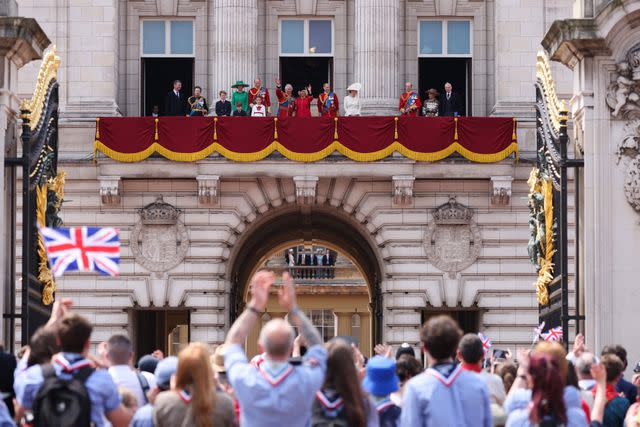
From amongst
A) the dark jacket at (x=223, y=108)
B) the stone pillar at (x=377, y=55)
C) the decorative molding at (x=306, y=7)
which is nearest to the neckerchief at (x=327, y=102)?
the stone pillar at (x=377, y=55)

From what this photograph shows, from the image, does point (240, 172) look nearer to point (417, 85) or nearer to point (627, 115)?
point (417, 85)

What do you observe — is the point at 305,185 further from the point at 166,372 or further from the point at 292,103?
the point at 166,372

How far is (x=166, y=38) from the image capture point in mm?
44500

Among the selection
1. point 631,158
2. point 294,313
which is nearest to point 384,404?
point 294,313

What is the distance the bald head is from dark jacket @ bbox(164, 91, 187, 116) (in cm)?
3104

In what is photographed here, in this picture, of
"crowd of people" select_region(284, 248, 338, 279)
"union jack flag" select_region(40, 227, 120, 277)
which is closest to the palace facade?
"union jack flag" select_region(40, 227, 120, 277)

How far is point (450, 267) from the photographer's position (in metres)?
41.9

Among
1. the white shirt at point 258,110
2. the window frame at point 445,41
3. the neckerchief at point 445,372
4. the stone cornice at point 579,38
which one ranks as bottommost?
the neckerchief at point 445,372

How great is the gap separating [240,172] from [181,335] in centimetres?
2734

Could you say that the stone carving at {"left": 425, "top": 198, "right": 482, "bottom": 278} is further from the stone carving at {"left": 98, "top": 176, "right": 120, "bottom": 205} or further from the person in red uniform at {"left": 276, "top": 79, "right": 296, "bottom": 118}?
the stone carving at {"left": 98, "top": 176, "right": 120, "bottom": 205}

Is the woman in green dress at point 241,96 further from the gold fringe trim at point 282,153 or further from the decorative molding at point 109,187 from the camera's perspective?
the decorative molding at point 109,187

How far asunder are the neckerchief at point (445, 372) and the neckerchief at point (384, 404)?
0.96m

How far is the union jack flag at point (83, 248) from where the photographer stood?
15750mm

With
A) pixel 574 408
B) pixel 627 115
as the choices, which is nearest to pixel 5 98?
pixel 627 115
